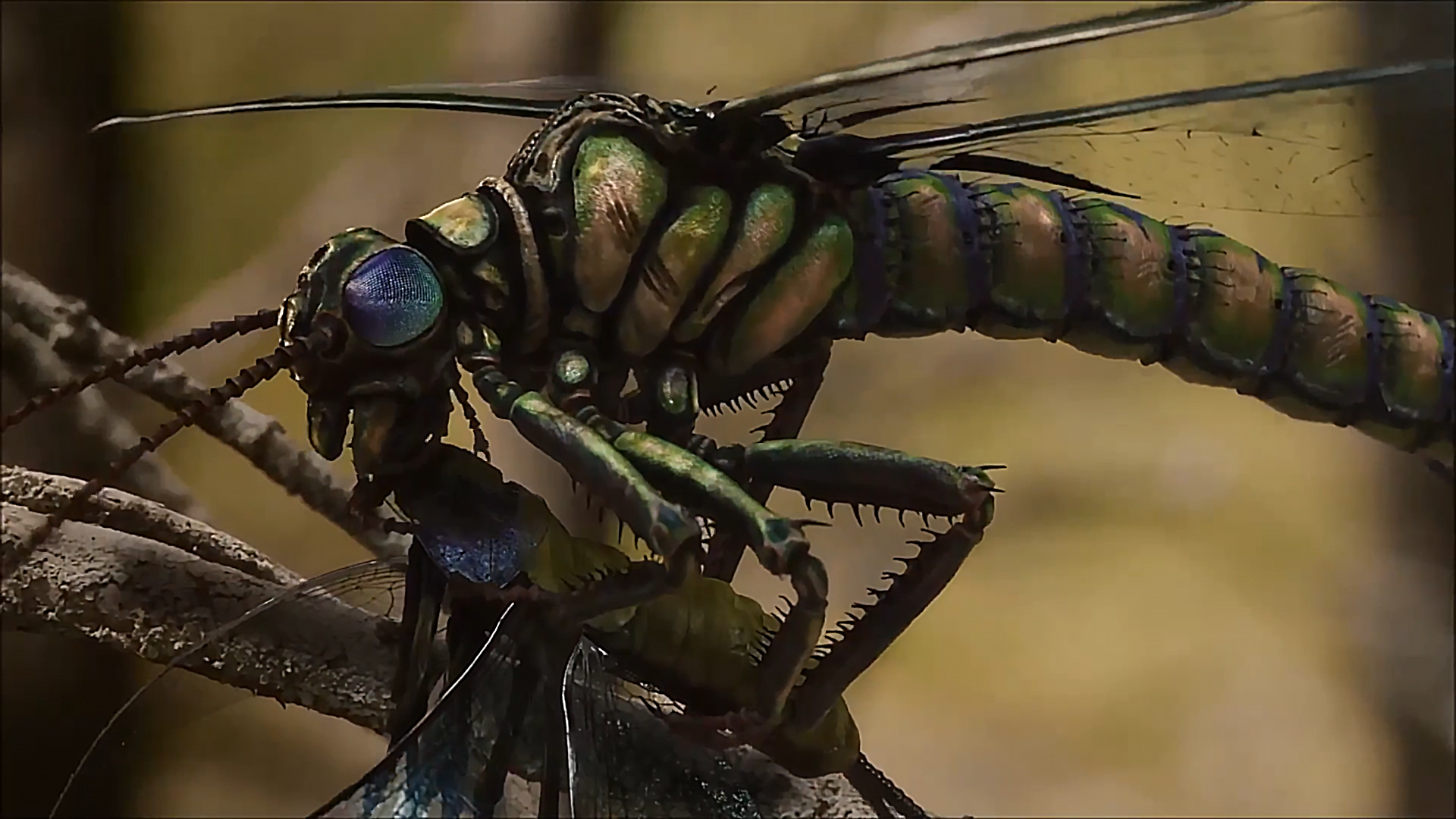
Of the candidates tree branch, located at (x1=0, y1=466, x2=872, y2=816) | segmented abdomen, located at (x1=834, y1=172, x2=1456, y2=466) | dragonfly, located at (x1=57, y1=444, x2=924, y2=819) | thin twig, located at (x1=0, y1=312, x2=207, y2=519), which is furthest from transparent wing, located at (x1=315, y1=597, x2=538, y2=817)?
→ thin twig, located at (x1=0, y1=312, x2=207, y2=519)

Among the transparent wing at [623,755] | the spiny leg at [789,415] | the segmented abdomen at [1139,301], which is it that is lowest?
the transparent wing at [623,755]

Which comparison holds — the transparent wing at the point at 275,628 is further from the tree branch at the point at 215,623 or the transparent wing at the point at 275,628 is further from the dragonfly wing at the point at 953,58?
the dragonfly wing at the point at 953,58

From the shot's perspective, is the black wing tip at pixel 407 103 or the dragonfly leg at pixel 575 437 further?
the black wing tip at pixel 407 103

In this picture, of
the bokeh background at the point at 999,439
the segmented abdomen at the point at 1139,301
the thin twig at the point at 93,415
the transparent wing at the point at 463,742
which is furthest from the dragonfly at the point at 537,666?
the bokeh background at the point at 999,439

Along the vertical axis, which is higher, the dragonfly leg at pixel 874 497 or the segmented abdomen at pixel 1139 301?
the segmented abdomen at pixel 1139 301

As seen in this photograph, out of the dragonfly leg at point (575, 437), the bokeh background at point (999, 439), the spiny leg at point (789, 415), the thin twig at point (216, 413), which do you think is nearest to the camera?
the dragonfly leg at point (575, 437)

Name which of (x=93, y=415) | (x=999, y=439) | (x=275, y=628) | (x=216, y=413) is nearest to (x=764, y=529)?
(x=275, y=628)

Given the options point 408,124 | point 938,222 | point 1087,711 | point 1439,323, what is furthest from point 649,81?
point 1087,711
